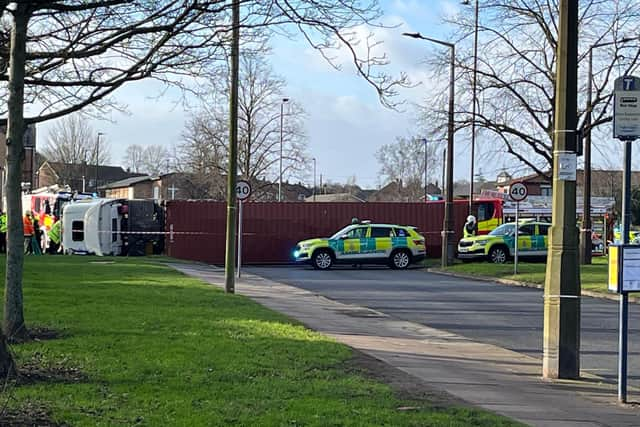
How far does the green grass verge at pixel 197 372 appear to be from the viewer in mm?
6773

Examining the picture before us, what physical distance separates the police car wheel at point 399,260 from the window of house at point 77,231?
1215cm

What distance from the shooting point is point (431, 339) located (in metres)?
13.1

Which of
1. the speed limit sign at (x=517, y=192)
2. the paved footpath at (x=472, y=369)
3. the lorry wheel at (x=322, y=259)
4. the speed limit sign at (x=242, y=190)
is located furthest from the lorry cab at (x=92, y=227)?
the paved footpath at (x=472, y=369)

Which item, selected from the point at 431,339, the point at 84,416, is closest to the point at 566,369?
the point at 431,339

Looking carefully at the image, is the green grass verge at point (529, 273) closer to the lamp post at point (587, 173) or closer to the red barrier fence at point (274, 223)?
the lamp post at point (587, 173)

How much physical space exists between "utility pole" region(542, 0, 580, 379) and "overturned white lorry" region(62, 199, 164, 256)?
25480 millimetres

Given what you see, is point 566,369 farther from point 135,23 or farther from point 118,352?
point 135,23

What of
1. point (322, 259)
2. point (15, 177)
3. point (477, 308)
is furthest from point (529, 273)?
point (15, 177)

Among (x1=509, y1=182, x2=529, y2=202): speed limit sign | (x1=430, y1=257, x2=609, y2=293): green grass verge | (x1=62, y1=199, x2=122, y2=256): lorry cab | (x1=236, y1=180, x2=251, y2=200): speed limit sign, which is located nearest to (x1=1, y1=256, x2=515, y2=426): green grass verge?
(x1=236, y1=180, x2=251, y2=200): speed limit sign

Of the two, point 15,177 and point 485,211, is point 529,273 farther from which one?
point 15,177

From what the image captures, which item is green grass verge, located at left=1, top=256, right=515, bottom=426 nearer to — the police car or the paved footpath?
the paved footpath

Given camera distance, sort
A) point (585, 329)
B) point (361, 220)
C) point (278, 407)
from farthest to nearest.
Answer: point (361, 220)
point (585, 329)
point (278, 407)

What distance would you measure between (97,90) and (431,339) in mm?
6125

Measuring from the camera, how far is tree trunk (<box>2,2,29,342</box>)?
10.2 m
